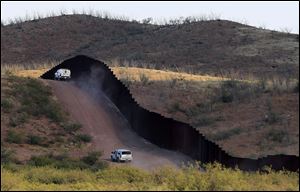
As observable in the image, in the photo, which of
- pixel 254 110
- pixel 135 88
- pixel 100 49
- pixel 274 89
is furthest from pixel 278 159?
pixel 100 49

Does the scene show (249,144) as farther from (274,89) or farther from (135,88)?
(135,88)

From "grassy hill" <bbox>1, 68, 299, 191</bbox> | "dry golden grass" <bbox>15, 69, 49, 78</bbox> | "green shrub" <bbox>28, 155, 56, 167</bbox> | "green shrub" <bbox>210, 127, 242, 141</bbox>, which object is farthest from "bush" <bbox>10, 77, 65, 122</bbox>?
"dry golden grass" <bbox>15, 69, 49, 78</bbox>

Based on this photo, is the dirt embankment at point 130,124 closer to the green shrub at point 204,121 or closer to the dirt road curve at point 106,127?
the dirt road curve at point 106,127

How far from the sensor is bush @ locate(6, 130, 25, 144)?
4294 centimetres

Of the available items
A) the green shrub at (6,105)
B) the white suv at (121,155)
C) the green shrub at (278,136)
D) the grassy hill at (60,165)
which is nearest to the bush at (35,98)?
the grassy hill at (60,165)

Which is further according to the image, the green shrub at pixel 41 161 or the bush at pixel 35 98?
the bush at pixel 35 98

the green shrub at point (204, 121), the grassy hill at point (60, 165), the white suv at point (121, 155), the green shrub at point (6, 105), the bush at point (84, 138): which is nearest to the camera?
the grassy hill at point (60, 165)

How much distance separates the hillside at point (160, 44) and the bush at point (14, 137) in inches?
1251

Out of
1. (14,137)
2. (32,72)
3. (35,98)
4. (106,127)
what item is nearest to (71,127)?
(106,127)

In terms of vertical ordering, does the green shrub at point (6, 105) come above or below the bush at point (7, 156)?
above

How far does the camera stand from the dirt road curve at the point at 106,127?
41031 millimetres

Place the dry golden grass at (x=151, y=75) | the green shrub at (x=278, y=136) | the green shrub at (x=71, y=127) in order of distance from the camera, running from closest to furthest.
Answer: the green shrub at (x=278, y=136) → the green shrub at (x=71, y=127) → the dry golden grass at (x=151, y=75)

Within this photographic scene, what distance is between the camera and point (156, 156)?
41.7 meters

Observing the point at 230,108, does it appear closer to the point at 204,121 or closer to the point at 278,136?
the point at 204,121
